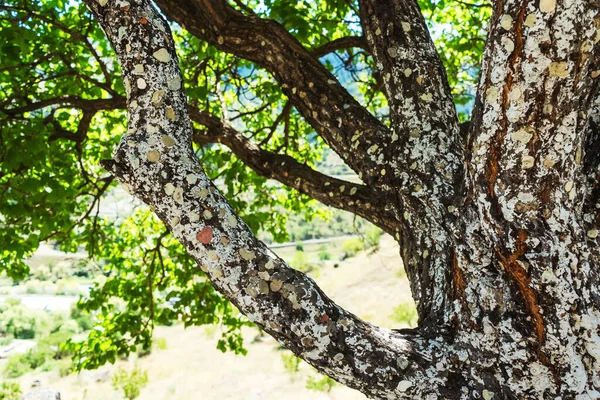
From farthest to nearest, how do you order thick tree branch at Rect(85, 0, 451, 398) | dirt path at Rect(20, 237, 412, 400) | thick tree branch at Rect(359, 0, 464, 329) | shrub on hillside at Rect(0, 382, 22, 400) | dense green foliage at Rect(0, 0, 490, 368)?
dirt path at Rect(20, 237, 412, 400)
shrub on hillside at Rect(0, 382, 22, 400)
dense green foliage at Rect(0, 0, 490, 368)
thick tree branch at Rect(359, 0, 464, 329)
thick tree branch at Rect(85, 0, 451, 398)

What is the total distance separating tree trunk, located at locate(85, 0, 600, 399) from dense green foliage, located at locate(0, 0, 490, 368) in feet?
6.61

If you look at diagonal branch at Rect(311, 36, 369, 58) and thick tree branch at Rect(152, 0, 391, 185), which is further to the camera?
diagonal branch at Rect(311, 36, 369, 58)

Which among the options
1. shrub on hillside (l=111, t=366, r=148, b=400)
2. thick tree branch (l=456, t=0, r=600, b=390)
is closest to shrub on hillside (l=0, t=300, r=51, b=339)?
shrub on hillside (l=111, t=366, r=148, b=400)

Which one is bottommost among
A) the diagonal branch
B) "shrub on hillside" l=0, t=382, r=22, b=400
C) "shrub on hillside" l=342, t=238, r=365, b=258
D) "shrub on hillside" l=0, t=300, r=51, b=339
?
"shrub on hillside" l=0, t=382, r=22, b=400

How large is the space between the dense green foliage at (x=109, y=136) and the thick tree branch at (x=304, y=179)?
67 cm

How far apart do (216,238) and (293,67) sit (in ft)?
4.46

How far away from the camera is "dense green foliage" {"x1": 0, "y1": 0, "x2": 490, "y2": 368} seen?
12.7ft

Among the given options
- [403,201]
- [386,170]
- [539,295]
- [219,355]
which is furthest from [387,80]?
[219,355]

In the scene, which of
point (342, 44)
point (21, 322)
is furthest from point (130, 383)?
point (342, 44)

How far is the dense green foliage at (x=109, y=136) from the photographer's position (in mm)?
3871

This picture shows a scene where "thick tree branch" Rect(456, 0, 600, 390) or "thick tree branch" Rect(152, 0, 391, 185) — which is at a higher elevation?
"thick tree branch" Rect(152, 0, 391, 185)

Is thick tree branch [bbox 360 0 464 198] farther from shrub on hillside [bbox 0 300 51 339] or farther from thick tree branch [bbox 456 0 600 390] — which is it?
shrub on hillside [bbox 0 300 51 339]

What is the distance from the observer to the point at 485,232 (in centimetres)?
173

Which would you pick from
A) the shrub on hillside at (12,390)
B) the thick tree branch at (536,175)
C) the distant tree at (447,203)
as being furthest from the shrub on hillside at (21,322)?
the thick tree branch at (536,175)
